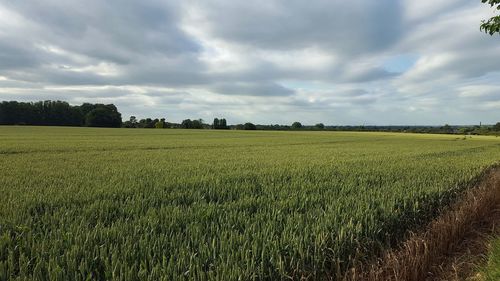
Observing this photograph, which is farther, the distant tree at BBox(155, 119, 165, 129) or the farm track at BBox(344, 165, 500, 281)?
the distant tree at BBox(155, 119, 165, 129)

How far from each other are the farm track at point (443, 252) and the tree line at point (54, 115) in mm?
121905

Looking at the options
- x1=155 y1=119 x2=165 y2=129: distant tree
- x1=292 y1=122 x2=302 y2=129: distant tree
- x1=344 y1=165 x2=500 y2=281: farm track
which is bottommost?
x1=344 y1=165 x2=500 y2=281: farm track

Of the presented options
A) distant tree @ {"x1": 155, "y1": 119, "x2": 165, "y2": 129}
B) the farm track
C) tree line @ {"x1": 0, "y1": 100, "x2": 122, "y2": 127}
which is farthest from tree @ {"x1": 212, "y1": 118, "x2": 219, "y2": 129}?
the farm track

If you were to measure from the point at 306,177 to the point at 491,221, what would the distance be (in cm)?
560

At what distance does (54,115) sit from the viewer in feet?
383

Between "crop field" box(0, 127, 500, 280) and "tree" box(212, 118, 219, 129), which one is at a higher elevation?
"tree" box(212, 118, 219, 129)

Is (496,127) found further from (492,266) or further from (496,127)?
(492,266)

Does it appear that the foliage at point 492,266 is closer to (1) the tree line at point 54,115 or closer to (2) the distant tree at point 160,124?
(1) the tree line at point 54,115

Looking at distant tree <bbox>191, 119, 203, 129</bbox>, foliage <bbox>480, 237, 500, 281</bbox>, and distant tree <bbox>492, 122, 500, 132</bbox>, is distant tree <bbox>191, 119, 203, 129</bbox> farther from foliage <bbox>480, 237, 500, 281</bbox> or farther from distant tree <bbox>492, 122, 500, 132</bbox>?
foliage <bbox>480, 237, 500, 281</bbox>

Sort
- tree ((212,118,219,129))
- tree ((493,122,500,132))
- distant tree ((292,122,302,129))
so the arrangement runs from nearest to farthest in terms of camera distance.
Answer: tree ((493,122,500,132)) → tree ((212,118,219,129)) → distant tree ((292,122,302,129))

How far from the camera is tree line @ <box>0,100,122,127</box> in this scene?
10975 centimetres

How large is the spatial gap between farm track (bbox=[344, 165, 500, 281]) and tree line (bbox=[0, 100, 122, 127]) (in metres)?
122

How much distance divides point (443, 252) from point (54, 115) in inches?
5102

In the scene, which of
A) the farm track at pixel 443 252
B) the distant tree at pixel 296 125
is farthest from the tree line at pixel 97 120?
the farm track at pixel 443 252
